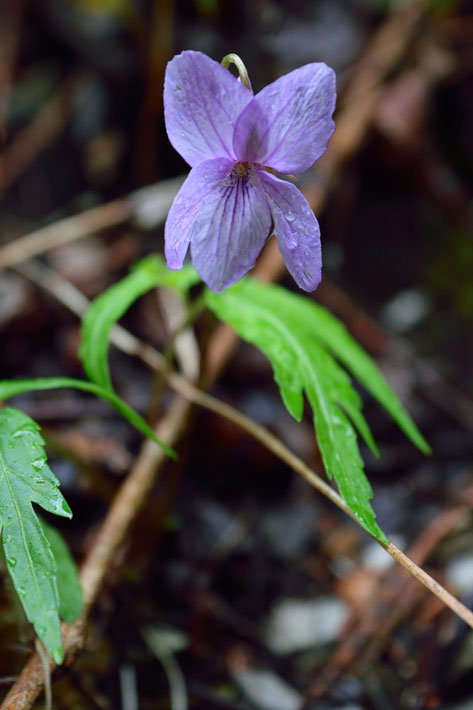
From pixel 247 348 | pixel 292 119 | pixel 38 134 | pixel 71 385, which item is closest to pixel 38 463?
pixel 71 385

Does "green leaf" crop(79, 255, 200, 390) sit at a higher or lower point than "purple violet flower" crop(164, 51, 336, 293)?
lower

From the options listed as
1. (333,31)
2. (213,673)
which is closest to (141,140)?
(333,31)

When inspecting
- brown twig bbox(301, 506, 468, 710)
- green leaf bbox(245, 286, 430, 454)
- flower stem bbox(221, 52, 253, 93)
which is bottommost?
brown twig bbox(301, 506, 468, 710)

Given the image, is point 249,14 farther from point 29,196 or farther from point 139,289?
point 139,289

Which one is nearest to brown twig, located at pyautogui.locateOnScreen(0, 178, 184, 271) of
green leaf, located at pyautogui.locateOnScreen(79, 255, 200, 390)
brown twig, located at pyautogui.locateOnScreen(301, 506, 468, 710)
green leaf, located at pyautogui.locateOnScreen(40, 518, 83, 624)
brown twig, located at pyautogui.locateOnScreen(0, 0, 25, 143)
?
green leaf, located at pyautogui.locateOnScreen(79, 255, 200, 390)

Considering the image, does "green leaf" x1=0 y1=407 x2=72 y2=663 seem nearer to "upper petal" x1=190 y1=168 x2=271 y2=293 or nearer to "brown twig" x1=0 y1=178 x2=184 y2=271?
"upper petal" x1=190 y1=168 x2=271 y2=293

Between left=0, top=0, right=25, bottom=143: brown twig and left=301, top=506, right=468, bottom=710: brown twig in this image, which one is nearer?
left=301, top=506, right=468, bottom=710: brown twig

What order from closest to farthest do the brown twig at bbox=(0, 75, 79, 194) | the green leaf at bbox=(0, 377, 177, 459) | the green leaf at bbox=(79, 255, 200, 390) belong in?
the green leaf at bbox=(0, 377, 177, 459)
the green leaf at bbox=(79, 255, 200, 390)
the brown twig at bbox=(0, 75, 79, 194)

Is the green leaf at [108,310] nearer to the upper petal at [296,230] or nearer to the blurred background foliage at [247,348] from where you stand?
the blurred background foliage at [247,348]
